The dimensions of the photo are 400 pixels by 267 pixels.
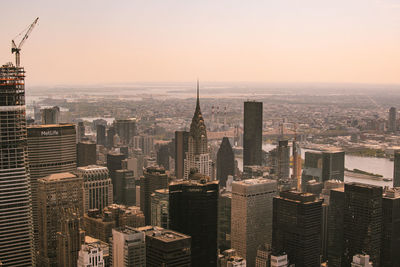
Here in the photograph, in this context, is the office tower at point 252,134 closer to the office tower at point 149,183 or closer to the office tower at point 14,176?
the office tower at point 149,183

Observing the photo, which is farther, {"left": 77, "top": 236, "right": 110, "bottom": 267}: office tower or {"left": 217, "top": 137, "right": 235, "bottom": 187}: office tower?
{"left": 217, "top": 137, "right": 235, "bottom": 187}: office tower

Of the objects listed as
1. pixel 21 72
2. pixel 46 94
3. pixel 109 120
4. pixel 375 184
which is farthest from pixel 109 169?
pixel 375 184

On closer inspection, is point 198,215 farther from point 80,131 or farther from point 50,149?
point 80,131

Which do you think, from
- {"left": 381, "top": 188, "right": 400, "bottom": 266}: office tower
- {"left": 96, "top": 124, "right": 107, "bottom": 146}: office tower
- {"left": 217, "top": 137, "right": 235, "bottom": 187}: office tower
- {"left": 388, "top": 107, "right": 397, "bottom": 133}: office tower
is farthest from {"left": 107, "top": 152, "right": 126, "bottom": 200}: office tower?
{"left": 388, "top": 107, "right": 397, "bottom": 133}: office tower

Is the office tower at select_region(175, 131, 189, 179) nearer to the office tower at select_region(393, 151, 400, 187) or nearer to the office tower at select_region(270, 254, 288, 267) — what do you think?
the office tower at select_region(270, 254, 288, 267)

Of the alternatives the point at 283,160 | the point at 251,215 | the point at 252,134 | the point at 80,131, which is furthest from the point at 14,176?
the point at 252,134
